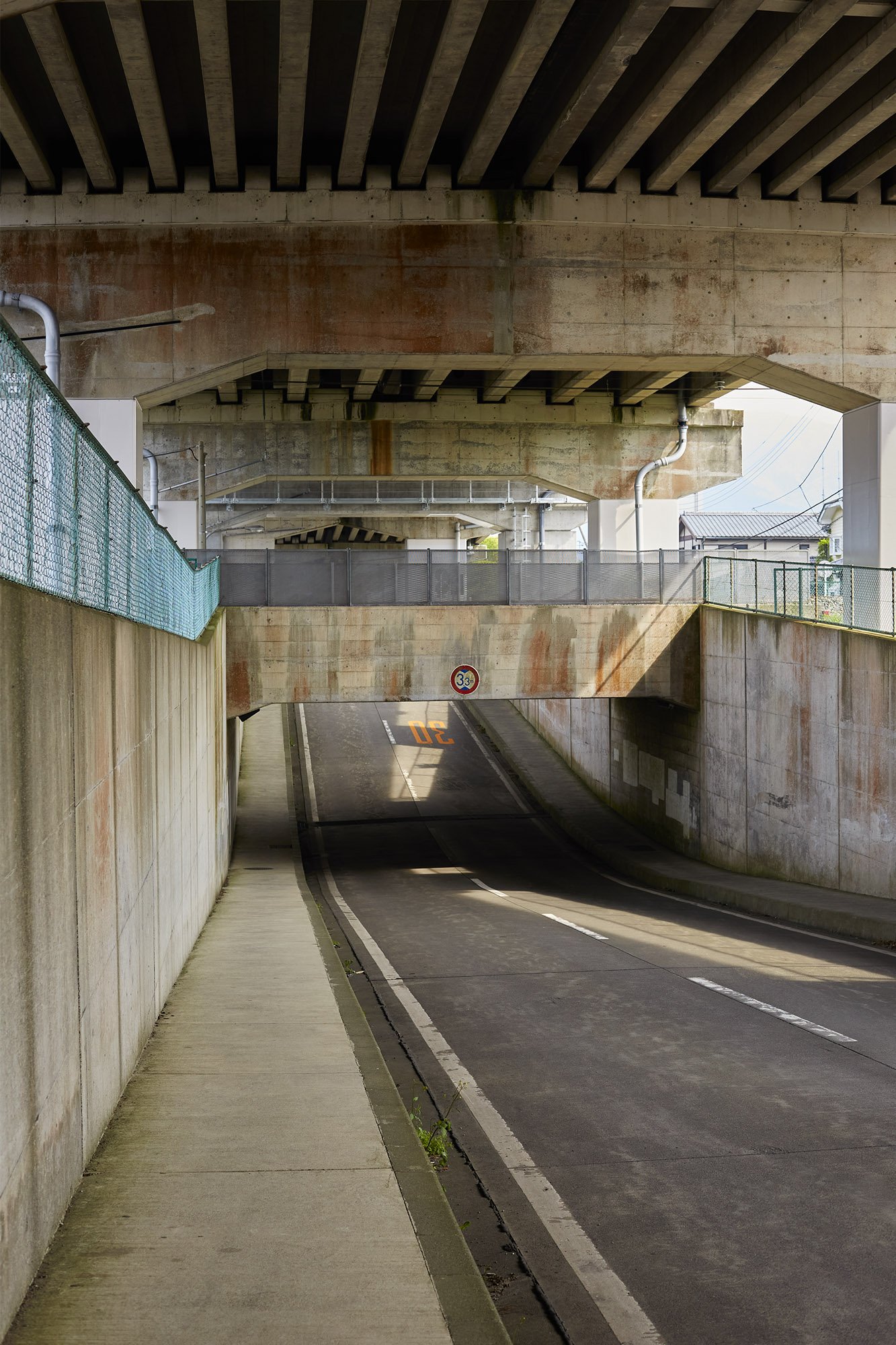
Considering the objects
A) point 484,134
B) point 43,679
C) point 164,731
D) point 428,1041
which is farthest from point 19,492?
point 484,134

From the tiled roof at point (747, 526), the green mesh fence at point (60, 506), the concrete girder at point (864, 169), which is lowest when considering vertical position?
the green mesh fence at point (60, 506)

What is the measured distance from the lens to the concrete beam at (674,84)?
15.2 m

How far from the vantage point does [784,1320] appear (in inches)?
218

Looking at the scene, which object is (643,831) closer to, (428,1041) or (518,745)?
(518,745)

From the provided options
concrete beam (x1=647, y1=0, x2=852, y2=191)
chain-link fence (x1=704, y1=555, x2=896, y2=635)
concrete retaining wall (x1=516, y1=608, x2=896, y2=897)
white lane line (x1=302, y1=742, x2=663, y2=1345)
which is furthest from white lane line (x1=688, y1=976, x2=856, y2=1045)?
concrete beam (x1=647, y1=0, x2=852, y2=191)

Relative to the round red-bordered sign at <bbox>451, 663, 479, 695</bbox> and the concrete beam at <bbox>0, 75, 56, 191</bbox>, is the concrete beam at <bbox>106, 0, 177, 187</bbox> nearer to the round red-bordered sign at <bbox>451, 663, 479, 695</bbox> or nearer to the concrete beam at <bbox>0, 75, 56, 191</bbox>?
the concrete beam at <bbox>0, 75, 56, 191</bbox>

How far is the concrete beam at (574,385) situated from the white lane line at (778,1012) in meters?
18.7

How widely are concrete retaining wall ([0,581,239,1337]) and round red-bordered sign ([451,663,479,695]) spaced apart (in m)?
17.4

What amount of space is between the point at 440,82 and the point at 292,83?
1.99 metres

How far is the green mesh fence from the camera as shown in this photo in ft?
17.6

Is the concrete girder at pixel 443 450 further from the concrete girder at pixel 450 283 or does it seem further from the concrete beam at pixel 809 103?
the concrete beam at pixel 809 103

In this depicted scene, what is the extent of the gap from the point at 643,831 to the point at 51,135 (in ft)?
69.4

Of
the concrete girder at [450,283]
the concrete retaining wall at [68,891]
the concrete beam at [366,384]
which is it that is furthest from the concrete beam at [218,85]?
the concrete retaining wall at [68,891]

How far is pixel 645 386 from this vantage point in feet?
108
